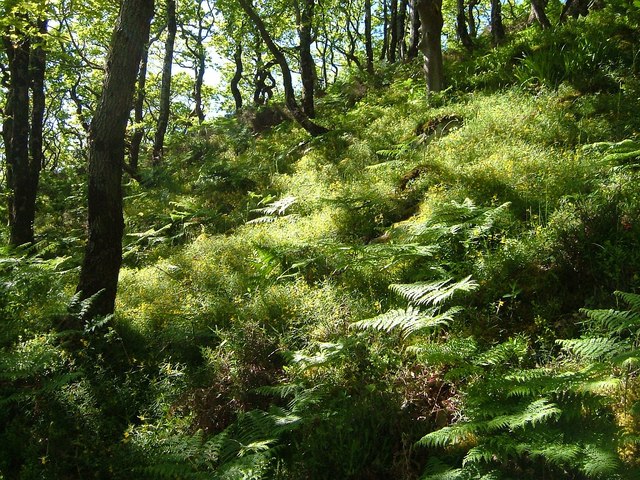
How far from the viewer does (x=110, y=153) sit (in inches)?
222

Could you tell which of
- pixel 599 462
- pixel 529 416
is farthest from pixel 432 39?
pixel 599 462

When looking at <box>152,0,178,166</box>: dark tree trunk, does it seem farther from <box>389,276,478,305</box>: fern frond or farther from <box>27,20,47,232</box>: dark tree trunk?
<box>389,276,478,305</box>: fern frond

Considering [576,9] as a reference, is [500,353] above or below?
below

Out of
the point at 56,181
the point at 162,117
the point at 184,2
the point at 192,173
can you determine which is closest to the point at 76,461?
the point at 192,173

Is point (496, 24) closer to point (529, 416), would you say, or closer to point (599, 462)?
point (529, 416)

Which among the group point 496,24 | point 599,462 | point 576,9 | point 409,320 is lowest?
point 599,462

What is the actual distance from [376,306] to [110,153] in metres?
3.68

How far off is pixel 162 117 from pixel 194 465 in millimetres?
14044

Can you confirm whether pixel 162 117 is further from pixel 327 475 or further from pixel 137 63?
pixel 327 475

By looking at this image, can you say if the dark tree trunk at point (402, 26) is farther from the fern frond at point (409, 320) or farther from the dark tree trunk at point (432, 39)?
the fern frond at point (409, 320)

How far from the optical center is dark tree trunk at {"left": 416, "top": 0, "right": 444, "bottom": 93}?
32.7 ft

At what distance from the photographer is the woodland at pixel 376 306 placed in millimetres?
3125

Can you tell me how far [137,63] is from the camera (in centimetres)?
571

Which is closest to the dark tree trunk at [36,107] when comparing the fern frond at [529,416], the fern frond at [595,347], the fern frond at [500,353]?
the fern frond at [500,353]
